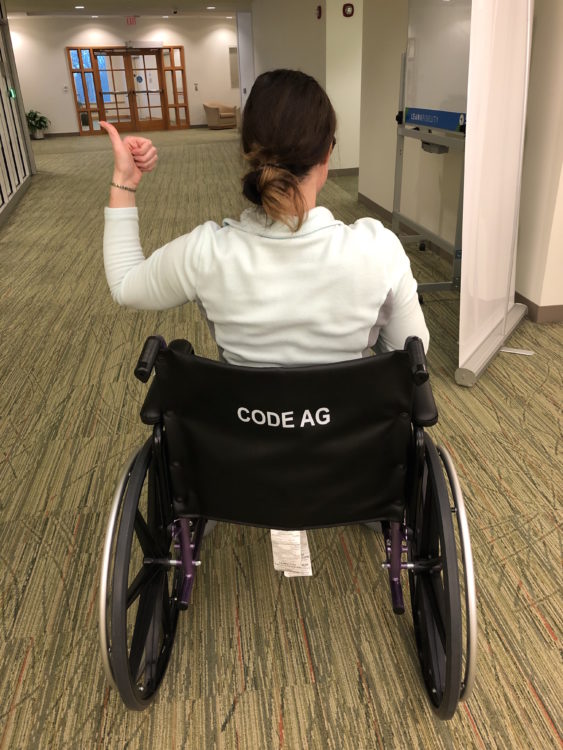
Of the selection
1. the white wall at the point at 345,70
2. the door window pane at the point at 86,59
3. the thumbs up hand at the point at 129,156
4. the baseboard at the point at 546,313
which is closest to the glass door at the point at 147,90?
the door window pane at the point at 86,59

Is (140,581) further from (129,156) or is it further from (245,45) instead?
(245,45)

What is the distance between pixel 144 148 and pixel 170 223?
14.1 feet

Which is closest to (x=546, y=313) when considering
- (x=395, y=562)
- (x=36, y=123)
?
(x=395, y=562)

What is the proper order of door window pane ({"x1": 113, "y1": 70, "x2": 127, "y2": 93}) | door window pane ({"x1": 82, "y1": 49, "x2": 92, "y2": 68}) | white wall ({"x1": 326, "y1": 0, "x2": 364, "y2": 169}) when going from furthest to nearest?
door window pane ({"x1": 113, "y1": 70, "x2": 127, "y2": 93}), door window pane ({"x1": 82, "y1": 49, "x2": 92, "y2": 68}), white wall ({"x1": 326, "y1": 0, "x2": 364, "y2": 169})

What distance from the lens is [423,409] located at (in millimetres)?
1077

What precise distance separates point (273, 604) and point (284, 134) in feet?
3.68

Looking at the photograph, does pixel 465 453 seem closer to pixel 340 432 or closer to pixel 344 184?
pixel 340 432

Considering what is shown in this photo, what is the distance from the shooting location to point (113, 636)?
990mm

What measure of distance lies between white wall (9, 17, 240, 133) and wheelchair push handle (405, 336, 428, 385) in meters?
16.2

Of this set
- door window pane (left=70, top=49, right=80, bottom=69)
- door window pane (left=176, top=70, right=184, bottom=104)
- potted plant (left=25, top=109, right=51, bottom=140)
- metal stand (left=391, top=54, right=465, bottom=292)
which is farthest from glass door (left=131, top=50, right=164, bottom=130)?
metal stand (left=391, top=54, right=465, bottom=292)

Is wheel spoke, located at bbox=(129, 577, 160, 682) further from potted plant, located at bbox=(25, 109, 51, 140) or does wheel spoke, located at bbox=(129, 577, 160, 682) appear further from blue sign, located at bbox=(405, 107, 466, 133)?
potted plant, located at bbox=(25, 109, 51, 140)

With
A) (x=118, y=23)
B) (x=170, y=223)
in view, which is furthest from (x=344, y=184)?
(x=118, y=23)

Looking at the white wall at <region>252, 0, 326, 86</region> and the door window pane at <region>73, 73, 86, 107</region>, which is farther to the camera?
the door window pane at <region>73, 73, 86, 107</region>

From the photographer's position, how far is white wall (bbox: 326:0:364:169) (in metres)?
6.70
